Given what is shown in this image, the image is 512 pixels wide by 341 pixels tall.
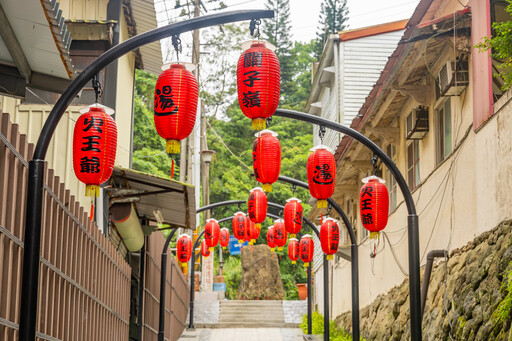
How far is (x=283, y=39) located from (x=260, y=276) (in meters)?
30.7

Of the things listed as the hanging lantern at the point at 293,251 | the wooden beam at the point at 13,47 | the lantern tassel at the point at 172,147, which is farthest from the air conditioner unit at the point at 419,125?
the hanging lantern at the point at 293,251

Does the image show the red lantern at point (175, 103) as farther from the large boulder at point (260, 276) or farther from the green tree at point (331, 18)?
the green tree at point (331, 18)

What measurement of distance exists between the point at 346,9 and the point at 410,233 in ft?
181

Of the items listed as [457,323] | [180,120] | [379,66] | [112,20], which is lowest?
[457,323]

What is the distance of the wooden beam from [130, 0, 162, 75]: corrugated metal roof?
7983 millimetres

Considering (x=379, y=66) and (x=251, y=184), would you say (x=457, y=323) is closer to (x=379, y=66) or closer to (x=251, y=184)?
(x=379, y=66)

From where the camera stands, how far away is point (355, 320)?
58.4 ft

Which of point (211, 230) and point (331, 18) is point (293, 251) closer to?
point (211, 230)

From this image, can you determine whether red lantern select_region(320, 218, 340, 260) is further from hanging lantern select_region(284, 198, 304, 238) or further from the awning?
the awning

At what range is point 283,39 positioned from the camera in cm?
6994

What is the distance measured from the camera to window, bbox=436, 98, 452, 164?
49.2ft

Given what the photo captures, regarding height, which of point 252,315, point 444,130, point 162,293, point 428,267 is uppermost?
point 444,130

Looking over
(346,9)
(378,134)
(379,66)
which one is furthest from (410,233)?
(346,9)

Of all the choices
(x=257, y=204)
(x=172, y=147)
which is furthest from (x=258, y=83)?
(x=257, y=204)
